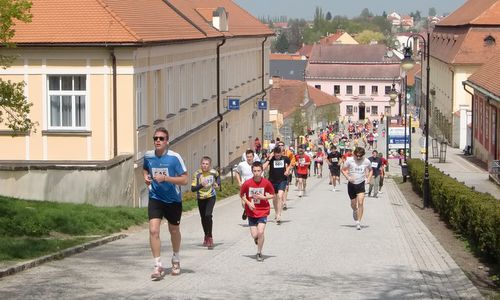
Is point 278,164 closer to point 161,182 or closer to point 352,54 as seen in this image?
point 161,182

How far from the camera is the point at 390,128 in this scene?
2007 inches

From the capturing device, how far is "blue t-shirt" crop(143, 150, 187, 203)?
11.8m

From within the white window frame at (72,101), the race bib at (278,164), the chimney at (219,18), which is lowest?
the race bib at (278,164)

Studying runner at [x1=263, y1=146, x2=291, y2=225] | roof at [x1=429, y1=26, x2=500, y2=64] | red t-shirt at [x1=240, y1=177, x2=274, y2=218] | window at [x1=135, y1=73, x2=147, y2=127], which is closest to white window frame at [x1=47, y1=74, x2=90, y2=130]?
window at [x1=135, y1=73, x2=147, y2=127]

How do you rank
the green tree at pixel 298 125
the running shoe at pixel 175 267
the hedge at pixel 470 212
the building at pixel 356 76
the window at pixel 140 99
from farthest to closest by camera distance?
the building at pixel 356 76 → the green tree at pixel 298 125 → the window at pixel 140 99 → the hedge at pixel 470 212 → the running shoe at pixel 175 267

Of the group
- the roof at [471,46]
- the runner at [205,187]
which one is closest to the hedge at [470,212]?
the runner at [205,187]

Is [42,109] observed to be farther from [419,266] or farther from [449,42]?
[449,42]

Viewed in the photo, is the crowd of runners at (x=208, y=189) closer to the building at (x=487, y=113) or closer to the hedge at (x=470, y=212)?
the hedge at (x=470, y=212)

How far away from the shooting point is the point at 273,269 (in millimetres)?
13531

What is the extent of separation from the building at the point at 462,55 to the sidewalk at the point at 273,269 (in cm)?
4771

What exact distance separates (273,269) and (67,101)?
15438mm

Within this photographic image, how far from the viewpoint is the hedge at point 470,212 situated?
14.6 meters

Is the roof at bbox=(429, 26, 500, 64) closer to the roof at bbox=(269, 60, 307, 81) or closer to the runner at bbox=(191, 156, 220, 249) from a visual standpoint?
the runner at bbox=(191, 156, 220, 249)

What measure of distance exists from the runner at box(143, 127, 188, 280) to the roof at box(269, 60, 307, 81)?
146m
